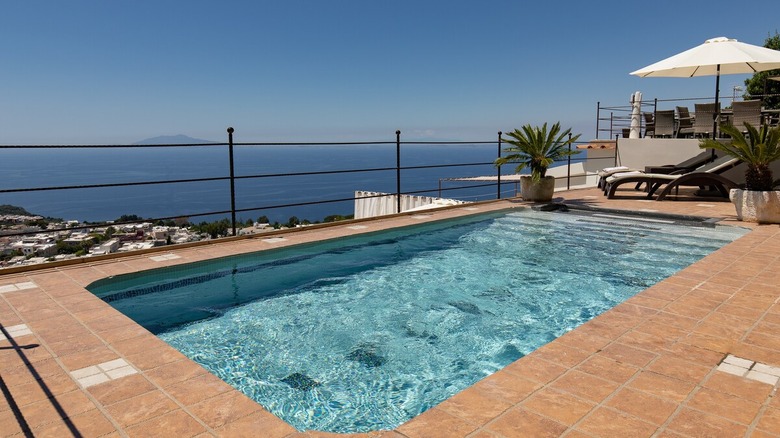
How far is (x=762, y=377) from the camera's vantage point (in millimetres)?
2121

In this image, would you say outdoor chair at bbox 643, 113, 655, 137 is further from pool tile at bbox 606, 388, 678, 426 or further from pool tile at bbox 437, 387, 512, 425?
pool tile at bbox 437, 387, 512, 425

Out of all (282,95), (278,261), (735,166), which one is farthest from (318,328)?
(282,95)

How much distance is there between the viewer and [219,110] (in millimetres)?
90812

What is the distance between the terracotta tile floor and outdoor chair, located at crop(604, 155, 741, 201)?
16.0 feet

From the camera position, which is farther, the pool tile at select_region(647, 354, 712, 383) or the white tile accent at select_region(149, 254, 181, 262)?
the white tile accent at select_region(149, 254, 181, 262)

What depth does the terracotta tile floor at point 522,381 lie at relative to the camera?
5.72ft

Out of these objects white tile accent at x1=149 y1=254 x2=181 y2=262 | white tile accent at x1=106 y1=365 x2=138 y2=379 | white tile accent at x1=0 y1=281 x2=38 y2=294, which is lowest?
white tile accent at x1=106 y1=365 x2=138 y2=379

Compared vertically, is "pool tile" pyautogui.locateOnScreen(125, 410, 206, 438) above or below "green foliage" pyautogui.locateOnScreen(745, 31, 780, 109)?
below

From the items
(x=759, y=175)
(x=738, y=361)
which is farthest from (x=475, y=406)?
(x=759, y=175)

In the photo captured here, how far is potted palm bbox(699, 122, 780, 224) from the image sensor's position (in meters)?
5.92

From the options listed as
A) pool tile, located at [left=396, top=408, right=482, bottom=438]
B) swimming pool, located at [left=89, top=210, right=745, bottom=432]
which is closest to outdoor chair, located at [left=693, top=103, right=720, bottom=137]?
swimming pool, located at [left=89, top=210, right=745, bottom=432]

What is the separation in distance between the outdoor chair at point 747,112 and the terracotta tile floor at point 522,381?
7.95 meters

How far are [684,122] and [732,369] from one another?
11278 mm

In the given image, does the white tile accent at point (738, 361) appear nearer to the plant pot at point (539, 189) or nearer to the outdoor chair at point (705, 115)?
the plant pot at point (539, 189)
